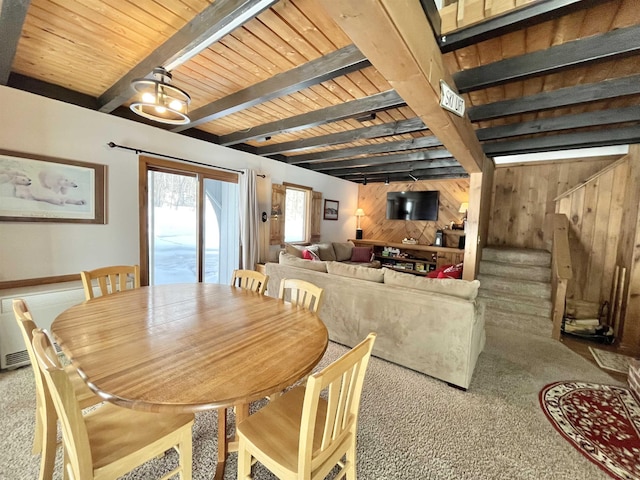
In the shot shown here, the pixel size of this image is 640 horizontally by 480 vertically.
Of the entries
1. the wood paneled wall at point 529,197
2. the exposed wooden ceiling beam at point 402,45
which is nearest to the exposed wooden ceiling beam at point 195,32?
the exposed wooden ceiling beam at point 402,45

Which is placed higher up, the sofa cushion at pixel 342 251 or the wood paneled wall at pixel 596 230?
the wood paneled wall at pixel 596 230

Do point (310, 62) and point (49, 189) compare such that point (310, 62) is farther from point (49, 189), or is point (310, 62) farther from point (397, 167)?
point (397, 167)

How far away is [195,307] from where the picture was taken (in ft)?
5.79

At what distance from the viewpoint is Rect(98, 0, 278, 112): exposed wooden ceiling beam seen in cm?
143

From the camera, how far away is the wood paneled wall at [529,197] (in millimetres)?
4336

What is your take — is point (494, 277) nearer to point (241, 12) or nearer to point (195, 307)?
point (195, 307)

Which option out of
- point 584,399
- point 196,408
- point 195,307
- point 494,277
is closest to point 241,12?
point 195,307

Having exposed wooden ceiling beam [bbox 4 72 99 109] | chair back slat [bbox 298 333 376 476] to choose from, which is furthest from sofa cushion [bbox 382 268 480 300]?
exposed wooden ceiling beam [bbox 4 72 99 109]

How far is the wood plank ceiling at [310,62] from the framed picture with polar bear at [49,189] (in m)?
0.66

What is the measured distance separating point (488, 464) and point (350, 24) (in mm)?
2387

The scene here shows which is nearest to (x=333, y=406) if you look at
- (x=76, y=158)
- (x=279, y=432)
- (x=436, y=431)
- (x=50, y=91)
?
(x=279, y=432)

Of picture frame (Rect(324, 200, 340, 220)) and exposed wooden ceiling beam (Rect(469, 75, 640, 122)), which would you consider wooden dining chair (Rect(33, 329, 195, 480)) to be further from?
picture frame (Rect(324, 200, 340, 220))

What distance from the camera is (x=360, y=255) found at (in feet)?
19.8

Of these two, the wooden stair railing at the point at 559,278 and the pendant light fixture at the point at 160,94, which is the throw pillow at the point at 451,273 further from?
the pendant light fixture at the point at 160,94
